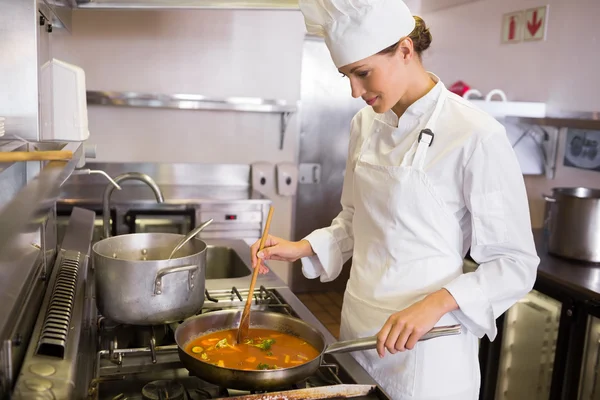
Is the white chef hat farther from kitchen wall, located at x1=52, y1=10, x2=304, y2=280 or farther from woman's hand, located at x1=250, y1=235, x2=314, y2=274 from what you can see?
kitchen wall, located at x1=52, y1=10, x2=304, y2=280

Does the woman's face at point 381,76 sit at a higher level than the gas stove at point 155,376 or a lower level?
higher

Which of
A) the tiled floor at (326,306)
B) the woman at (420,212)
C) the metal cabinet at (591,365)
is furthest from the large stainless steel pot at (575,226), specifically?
the tiled floor at (326,306)

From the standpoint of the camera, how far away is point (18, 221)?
0.85 meters

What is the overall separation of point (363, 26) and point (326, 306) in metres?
3.72

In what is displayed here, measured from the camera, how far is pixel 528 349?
116 inches

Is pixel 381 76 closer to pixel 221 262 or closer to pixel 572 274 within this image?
pixel 221 262

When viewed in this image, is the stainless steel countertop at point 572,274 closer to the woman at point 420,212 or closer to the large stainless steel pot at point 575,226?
the large stainless steel pot at point 575,226

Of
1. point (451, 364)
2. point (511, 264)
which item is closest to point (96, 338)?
point (451, 364)

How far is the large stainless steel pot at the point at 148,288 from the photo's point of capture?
1.46 m

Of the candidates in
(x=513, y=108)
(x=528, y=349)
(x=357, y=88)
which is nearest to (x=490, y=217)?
(x=357, y=88)

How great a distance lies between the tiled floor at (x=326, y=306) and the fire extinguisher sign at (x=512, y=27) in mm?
2284

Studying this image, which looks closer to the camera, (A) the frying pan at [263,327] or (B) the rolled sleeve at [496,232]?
(A) the frying pan at [263,327]

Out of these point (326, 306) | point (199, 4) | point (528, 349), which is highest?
point (199, 4)

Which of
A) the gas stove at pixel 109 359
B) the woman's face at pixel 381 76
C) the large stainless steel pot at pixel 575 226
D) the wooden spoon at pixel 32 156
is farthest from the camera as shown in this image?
the large stainless steel pot at pixel 575 226
